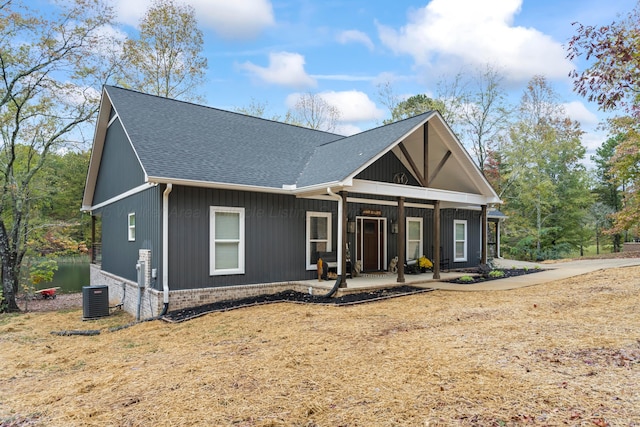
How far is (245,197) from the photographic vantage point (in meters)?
9.46

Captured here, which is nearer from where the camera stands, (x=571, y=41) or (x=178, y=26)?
(x=571, y=41)

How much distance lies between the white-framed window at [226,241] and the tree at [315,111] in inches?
822

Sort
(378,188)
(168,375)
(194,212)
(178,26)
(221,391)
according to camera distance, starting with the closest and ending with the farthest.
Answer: (221,391) < (168,375) < (194,212) < (378,188) < (178,26)

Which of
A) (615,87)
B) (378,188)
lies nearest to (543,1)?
(615,87)

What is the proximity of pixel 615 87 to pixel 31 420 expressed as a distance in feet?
22.9

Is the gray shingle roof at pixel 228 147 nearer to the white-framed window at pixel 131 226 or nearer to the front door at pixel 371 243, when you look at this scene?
the white-framed window at pixel 131 226

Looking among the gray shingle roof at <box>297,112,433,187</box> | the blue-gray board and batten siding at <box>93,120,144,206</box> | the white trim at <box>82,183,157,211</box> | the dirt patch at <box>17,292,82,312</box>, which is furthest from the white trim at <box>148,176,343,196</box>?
the dirt patch at <box>17,292,82,312</box>

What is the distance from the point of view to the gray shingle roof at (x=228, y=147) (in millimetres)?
8898

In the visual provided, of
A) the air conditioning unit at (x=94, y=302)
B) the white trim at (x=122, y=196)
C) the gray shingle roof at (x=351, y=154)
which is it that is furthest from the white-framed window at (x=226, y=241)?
Result: the air conditioning unit at (x=94, y=302)

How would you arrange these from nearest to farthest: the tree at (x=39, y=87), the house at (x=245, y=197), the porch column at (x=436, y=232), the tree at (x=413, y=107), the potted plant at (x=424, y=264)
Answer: the house at (x=245, y=197) → the porch column at (x=436, y=232) → the tree at (x=39, y=87) → the potted plant at (x=424, y=264) → the tree at (x=413, y=107)

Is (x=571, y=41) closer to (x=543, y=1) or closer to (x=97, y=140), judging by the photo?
(x=543, y=1)

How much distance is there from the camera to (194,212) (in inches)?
344

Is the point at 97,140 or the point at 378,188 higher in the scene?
the point at 97,140

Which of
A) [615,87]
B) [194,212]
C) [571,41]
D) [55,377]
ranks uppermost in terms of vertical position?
[571,41]
